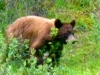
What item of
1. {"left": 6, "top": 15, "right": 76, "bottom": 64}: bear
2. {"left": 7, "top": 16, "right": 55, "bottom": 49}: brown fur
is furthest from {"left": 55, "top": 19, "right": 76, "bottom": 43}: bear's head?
{"left": 7, "top": 16, "right": 55, "bottom": 49}: brown fur

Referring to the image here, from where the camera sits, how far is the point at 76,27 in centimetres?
1285

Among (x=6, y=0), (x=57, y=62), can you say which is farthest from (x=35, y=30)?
(x=6, y=0)

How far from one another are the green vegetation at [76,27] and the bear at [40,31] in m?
0.29

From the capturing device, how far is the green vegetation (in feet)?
32.9

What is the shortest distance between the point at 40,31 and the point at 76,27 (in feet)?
8.65

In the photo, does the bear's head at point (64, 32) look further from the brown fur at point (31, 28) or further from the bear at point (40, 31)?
the brown fur at point (31, 28)

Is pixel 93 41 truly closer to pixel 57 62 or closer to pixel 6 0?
pixel 57 62

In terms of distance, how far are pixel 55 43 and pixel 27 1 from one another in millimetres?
2619

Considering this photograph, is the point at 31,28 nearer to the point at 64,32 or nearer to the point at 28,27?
the point at 28,27

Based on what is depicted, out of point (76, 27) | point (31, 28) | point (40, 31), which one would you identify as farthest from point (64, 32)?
point (76, 27)

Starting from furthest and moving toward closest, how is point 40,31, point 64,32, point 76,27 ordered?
point 76,27 → point 40,31 → point 64,32

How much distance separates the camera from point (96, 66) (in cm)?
1025

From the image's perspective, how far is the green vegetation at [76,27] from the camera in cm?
1002

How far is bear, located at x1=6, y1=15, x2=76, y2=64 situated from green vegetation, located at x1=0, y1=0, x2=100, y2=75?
0.29m
